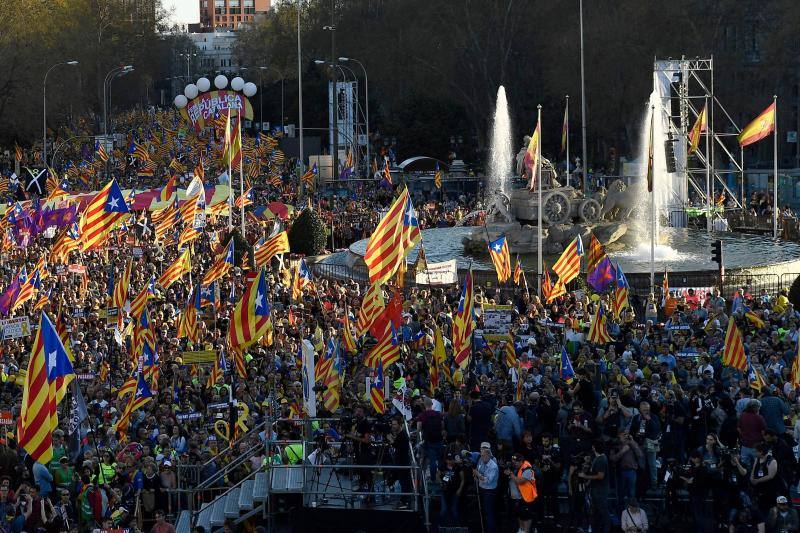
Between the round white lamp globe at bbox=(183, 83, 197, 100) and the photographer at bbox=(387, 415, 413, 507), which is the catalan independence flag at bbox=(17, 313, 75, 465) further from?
the round white lamp globe at bbox=(183, 83, 197, 100)

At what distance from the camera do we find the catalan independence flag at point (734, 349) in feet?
72.0

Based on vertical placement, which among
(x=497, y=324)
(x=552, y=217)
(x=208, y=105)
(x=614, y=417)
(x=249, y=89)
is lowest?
(x=614, y=417)

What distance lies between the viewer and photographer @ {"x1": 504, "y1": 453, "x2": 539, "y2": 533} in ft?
55.6

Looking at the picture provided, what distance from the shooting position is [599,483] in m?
16.8

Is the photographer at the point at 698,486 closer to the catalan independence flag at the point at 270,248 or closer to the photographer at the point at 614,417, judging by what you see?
the photographer at the point at 614,417

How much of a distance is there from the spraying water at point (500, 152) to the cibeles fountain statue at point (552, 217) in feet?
50.1

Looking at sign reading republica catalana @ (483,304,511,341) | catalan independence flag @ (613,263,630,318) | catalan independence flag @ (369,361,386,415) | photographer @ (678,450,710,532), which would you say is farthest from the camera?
catalan independence flag @ (613,263,630,318)

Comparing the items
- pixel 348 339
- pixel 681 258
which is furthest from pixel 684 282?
pixel 348 339

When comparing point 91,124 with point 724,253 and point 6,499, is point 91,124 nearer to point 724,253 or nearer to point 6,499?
point 724,253

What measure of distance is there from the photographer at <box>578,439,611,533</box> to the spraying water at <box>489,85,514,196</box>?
132 feet

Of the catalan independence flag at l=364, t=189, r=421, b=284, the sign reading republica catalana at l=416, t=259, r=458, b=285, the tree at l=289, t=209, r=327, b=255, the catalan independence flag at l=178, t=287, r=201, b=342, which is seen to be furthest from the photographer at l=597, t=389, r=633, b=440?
the tree at l=289, t=209, r=327, b=255

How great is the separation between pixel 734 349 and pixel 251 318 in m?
6.88

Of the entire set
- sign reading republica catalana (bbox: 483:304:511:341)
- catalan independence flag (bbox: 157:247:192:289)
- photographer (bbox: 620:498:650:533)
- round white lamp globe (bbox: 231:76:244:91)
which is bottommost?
photographer (bbox: 620:498:650:533)

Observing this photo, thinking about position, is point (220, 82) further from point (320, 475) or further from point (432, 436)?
point (432, 436)
